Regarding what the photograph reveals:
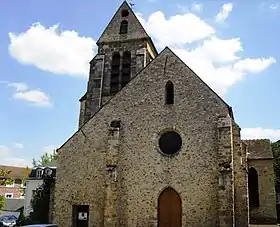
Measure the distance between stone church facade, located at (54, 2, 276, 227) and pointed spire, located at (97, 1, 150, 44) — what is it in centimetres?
925

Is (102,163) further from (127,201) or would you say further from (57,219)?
(57,219)

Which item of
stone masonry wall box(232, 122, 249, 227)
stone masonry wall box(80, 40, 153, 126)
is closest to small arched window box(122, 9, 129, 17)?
stone masonry wall box(80, 40, 153, 126)

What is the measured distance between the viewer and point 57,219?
64.0ft

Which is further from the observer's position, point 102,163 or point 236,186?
point 102,163

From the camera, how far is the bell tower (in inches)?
1082

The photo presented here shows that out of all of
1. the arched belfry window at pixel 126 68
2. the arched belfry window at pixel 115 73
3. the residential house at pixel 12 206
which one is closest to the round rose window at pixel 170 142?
the arched belfry window at pixel 115 73

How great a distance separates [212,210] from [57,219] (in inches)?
Answer: 349

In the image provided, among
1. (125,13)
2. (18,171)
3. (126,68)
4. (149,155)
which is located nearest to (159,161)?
(149,155)

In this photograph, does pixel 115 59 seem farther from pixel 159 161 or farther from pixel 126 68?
pixel 159 161

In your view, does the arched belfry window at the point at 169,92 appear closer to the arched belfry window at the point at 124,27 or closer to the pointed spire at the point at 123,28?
the pointed spire at the point at 123,28

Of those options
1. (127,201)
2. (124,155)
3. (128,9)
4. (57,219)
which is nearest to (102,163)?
(124,155)

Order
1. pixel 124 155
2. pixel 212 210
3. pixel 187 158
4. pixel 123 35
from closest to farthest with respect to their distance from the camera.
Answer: pixel 212 210
pixel 187 158
pixel 124 155
pixel 123 35

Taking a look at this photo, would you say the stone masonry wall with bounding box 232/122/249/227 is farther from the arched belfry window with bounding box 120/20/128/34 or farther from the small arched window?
the small arched window

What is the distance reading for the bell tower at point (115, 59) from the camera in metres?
27.5
